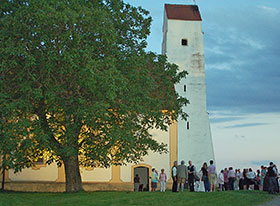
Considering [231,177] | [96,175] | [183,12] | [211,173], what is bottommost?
[96,175]

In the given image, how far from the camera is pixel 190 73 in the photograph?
42.4m

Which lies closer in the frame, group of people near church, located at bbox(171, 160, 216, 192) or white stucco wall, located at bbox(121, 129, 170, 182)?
group of people near church, located at bbox(171, 160, 216, 192)

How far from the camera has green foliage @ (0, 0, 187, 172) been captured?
18.6 metres

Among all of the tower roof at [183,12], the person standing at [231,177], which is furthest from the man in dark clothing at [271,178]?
the tower roof at [183,12]

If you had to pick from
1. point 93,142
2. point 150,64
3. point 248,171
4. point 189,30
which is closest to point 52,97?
point 93,142

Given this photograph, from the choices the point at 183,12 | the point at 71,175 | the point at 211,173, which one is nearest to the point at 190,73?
the point at 183,12

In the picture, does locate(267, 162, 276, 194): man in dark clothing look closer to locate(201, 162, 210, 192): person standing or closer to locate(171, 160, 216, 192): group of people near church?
locate(171, 160, 216, 192): group of people near church

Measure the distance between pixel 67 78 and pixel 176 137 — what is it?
58.8 ft

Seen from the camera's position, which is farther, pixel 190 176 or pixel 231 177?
pixel 231 177

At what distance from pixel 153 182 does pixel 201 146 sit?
13.7 m

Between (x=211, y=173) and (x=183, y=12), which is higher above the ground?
(x=183, y=12)

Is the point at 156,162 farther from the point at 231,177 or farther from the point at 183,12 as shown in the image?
the point at 183,12

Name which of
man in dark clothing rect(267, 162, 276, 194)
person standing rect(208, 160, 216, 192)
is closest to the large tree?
person standing rect(208, 160, 216, 192)

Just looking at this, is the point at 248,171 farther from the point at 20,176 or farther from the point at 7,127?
the point at 20,176
